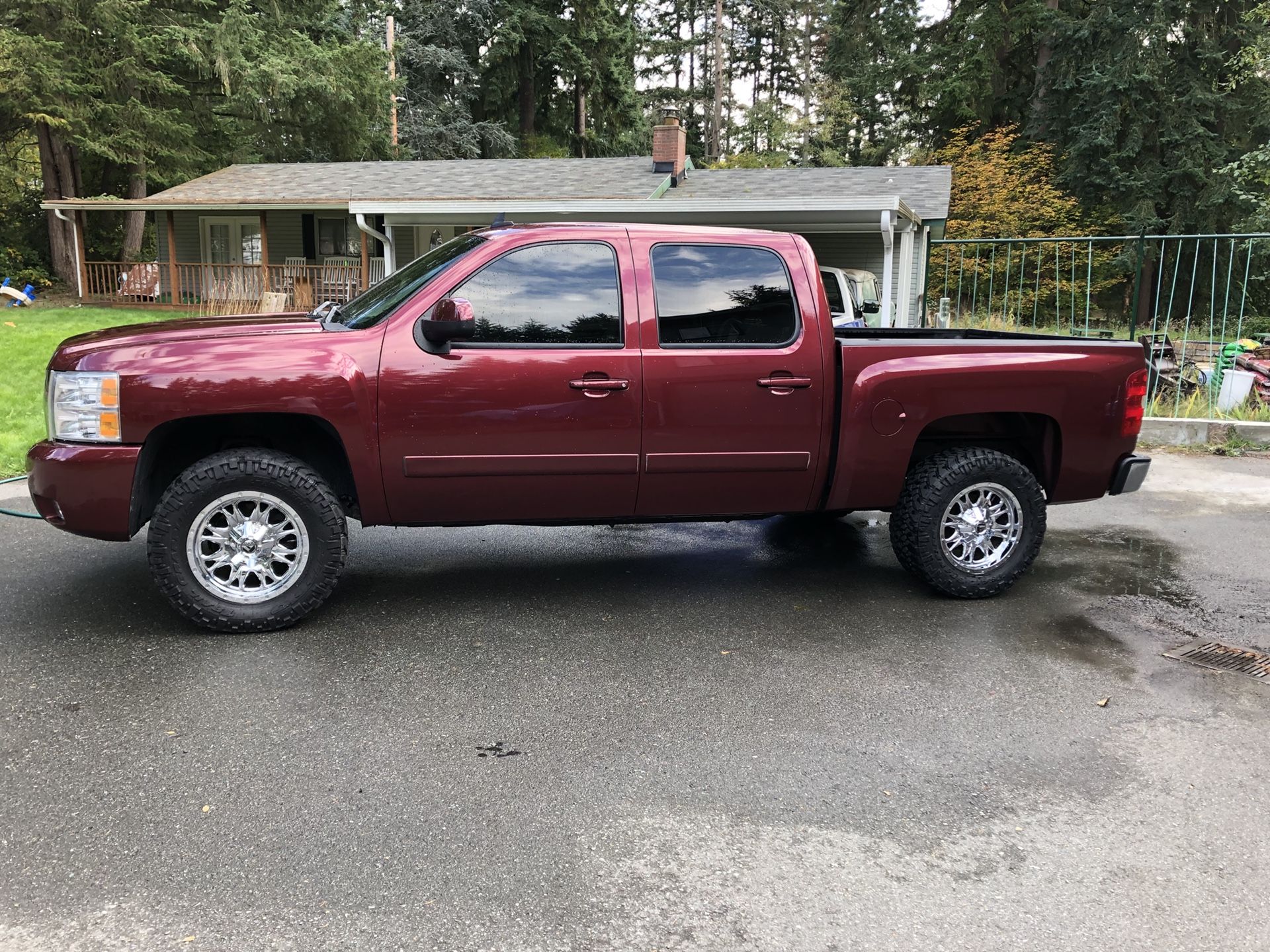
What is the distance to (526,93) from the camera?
3984 cm

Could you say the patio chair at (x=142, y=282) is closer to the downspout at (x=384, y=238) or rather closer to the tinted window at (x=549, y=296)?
the downspout at (x=384, y=238)

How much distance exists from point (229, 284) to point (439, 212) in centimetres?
810

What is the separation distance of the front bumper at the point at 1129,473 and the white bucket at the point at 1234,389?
256 inches

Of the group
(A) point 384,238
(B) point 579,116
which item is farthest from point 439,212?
(B) point 579,116

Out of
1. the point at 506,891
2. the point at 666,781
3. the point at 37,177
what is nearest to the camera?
the point at 506,891

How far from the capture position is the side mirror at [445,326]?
4371 millimetres

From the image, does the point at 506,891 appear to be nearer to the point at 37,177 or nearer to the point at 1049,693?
the point at 1049,693

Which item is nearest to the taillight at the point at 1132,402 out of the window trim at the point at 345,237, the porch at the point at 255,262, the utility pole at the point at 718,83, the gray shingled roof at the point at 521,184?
the gray shingled roof at the point at 521,184

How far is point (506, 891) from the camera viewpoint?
273 centimetres

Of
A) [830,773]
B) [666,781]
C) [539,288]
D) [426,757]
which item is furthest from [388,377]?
[830,773]

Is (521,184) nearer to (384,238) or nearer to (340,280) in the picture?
(384,238)

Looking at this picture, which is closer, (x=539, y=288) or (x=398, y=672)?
(x=398, y=672)

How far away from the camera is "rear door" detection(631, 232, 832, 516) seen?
4797 mm

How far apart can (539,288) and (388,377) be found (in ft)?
2.76
